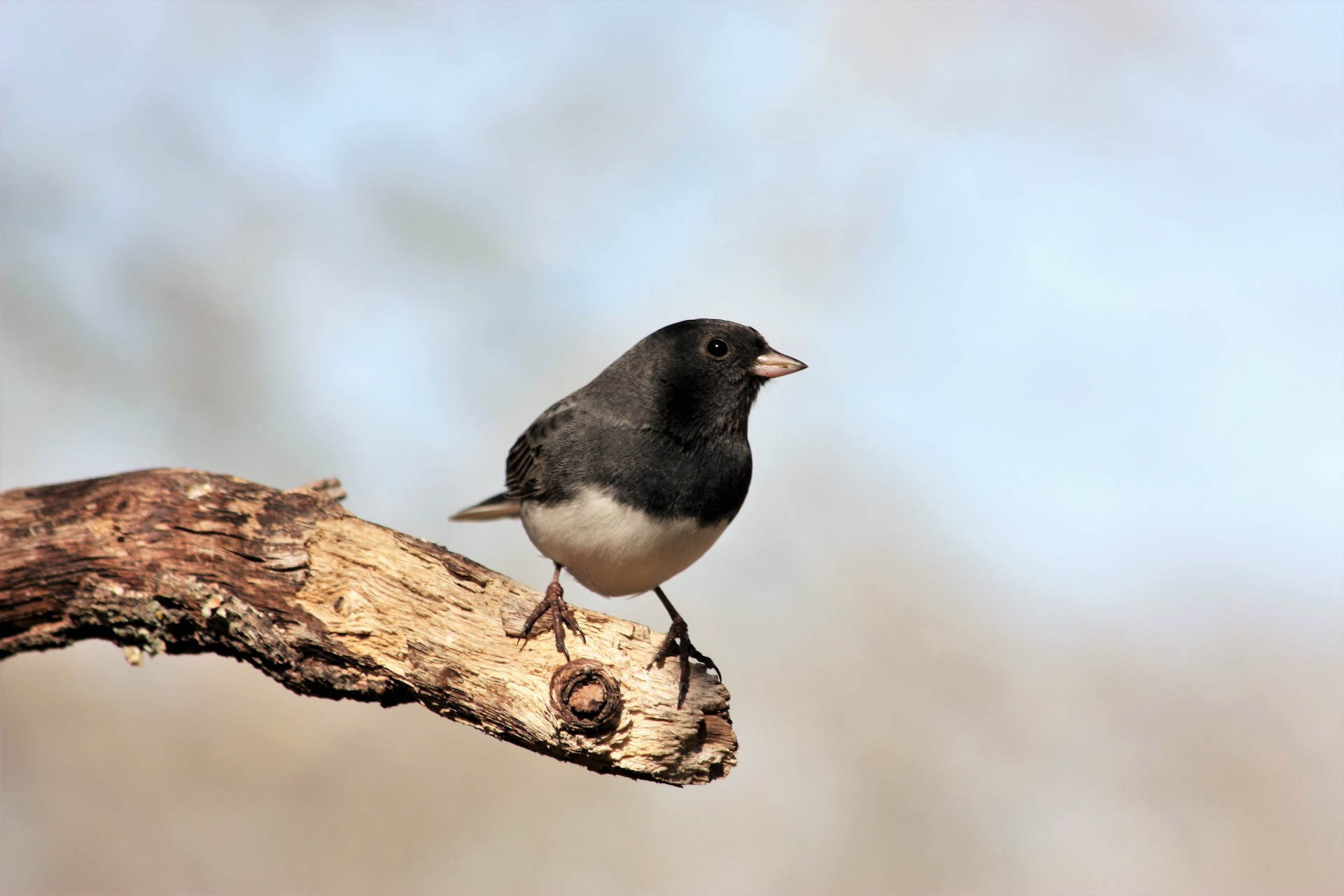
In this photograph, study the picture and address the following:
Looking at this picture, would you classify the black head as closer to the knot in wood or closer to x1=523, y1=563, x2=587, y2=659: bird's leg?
x1=523, y1=563, x2=587, y2=659: bird's leg

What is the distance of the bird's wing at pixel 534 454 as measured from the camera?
3.34 m

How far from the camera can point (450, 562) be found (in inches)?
110

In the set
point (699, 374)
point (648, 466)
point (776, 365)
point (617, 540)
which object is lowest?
point (617, 540)

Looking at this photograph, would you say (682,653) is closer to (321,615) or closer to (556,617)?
(556,617)

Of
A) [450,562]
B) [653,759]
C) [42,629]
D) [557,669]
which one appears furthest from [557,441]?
[42,629]

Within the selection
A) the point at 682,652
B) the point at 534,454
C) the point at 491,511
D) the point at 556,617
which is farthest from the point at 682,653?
the point at 491,511

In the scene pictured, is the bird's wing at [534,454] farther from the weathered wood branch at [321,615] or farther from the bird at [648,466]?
the weathered wood branch at [321,615]

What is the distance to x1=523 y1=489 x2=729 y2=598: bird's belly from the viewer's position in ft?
9.83

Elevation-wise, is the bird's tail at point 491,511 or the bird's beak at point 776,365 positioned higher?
the bird's beak at point 776,365

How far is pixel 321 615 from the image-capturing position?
254 cm

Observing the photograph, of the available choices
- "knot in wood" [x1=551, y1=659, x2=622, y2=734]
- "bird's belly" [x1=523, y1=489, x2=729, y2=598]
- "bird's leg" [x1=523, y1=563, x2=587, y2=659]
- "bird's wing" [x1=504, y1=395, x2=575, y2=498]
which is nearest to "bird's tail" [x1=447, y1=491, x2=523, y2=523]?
"bird's wing" [x1=504, y1=395, x2=575, y2=498]

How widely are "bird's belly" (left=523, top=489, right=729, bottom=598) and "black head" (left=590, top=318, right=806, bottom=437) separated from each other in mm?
363

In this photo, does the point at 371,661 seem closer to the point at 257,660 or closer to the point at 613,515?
the point at 257,660

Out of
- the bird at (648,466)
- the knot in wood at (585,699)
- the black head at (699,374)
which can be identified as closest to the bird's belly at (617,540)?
the bird at (648,466)
